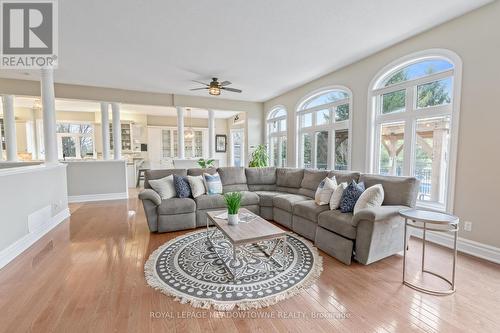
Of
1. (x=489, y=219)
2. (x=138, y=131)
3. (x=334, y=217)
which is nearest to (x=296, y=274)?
(x=334, y=217)

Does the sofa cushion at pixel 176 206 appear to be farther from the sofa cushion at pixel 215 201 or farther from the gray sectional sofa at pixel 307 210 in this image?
the sofa cushion at pixel 215 201

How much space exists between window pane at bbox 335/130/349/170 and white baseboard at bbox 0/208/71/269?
17.6ft

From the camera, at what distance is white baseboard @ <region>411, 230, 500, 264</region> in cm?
260

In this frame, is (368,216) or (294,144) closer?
(368,216)

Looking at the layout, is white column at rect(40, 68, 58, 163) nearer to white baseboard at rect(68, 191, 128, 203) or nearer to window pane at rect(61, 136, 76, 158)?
white baseboard at rect(68, 191, 128, 203)

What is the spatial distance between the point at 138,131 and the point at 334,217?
27.1ft

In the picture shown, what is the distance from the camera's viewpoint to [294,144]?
20.8 feet

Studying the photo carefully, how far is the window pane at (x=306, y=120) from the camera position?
232 inches

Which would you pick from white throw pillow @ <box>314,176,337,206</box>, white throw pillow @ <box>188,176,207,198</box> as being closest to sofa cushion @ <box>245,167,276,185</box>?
white throw pillow @ <box>188,176,207,198</box>

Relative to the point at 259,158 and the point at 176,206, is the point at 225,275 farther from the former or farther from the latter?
the point at 259,158

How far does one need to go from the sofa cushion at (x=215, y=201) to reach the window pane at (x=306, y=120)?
284 cm

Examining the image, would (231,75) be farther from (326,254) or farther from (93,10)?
(326,254)

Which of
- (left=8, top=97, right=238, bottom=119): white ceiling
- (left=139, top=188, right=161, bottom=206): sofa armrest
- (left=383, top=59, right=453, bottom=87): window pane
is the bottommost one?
(left=139, top=188, right=161, bottom=206): sofa armrest

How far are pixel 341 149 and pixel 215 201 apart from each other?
2.97 meters
